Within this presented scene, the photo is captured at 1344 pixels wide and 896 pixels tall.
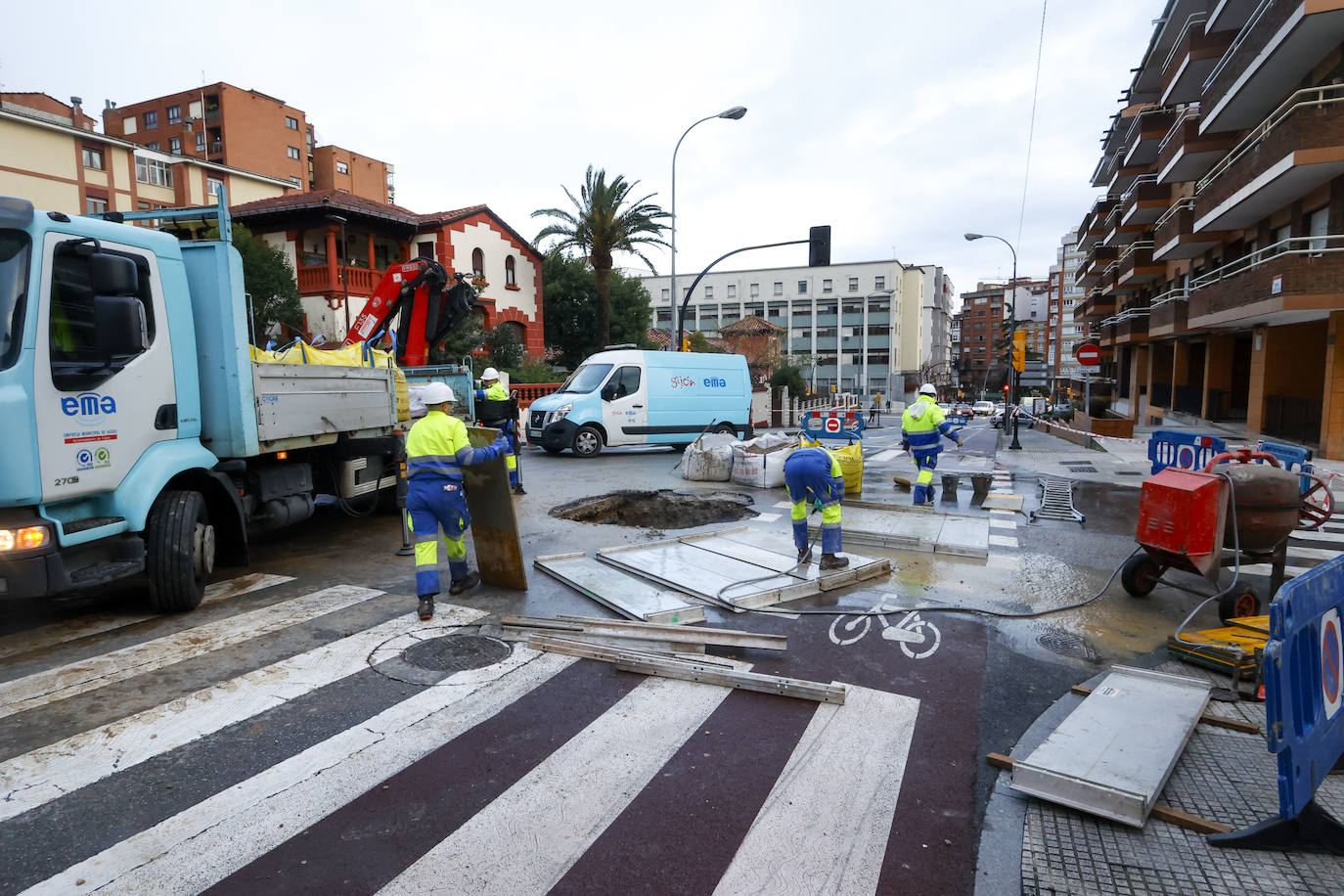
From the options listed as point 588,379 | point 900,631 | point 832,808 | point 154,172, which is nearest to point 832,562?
point 900,631

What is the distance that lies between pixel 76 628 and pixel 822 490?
5.98 m

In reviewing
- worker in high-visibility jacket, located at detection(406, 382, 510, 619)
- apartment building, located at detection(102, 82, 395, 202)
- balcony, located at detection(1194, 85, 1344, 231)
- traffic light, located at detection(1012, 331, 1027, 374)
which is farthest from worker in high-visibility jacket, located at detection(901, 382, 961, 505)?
apartment building, located at detection(102, 82, 395, 202)

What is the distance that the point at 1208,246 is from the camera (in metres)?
27.6

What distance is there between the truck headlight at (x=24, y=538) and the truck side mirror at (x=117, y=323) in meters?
1.21

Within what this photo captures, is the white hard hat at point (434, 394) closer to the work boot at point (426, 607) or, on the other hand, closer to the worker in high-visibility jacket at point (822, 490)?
the work boot at point (426, 607)

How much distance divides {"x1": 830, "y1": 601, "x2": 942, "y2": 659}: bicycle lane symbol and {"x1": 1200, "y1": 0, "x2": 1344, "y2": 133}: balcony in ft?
60.2

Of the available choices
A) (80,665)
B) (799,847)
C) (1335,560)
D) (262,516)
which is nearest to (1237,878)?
(1335,560)

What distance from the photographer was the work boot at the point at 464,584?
627 cm

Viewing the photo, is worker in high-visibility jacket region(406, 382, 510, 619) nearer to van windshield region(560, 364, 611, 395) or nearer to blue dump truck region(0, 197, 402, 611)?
blue dump truck region(0, 197, 402, 611)

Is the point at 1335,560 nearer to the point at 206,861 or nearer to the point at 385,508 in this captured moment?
the point at 206,861

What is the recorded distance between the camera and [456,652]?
16.3 ft

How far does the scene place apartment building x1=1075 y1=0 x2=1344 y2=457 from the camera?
53.3ft

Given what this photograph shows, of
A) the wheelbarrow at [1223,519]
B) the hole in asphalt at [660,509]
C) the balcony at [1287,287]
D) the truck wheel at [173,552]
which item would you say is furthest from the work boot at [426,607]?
the balcony at [1287,287]

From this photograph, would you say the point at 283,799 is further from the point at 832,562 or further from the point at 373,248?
the point at 373,248
